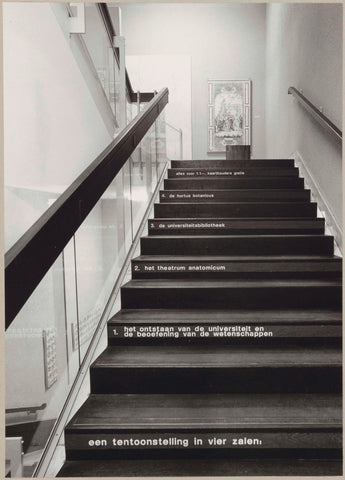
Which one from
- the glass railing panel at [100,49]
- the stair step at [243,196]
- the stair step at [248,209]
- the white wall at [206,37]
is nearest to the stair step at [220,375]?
the stair step at [248,209]

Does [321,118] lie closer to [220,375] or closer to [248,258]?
[248,258]

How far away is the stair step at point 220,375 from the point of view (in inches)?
81.5

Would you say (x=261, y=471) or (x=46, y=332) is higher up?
(x=46, y=332)

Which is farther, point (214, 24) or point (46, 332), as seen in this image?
point (214, 24)

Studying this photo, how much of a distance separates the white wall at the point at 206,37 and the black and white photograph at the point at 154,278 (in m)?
2.66

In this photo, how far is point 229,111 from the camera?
825 cm

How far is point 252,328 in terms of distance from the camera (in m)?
2.39

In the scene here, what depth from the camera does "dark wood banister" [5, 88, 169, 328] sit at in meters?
1.32

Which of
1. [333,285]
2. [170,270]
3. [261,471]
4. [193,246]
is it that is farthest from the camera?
[193,246]

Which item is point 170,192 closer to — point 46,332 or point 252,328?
point 252,328

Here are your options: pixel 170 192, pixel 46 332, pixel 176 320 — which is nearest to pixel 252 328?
pixel 176 320

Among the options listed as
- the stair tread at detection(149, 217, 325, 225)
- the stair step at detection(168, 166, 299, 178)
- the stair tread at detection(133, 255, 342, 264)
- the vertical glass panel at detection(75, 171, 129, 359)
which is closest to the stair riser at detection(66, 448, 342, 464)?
the vertical glass panel at detection(75, 171, 129, 359)

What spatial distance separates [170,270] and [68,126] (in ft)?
4.96

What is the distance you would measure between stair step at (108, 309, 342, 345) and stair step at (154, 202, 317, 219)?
150 cm
